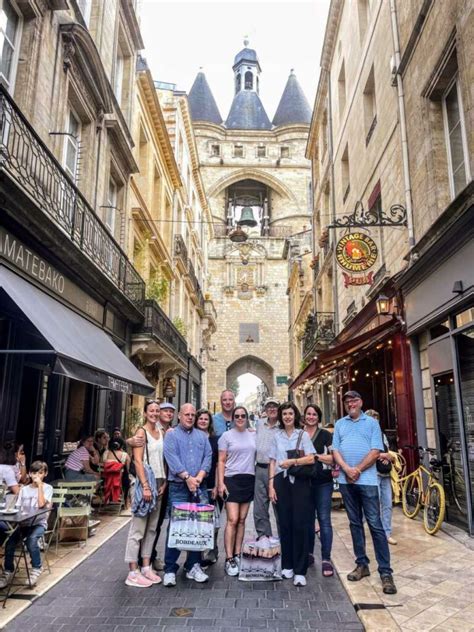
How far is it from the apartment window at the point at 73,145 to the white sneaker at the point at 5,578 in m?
7.31

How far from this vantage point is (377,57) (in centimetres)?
1158

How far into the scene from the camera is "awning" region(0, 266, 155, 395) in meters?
5.34

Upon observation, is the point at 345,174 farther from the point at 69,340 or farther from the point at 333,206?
the point at 69,340

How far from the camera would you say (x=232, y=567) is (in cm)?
480

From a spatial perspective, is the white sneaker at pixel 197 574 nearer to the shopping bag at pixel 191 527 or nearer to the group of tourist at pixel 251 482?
the group of tourist at pixel 251 482

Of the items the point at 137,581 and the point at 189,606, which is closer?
the point at 189,606

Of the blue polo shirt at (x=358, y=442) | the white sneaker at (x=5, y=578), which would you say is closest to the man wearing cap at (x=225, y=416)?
the blue polo shirt at (x=358, y=442)

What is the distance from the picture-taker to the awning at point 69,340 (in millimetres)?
5344

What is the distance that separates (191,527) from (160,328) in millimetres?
9889

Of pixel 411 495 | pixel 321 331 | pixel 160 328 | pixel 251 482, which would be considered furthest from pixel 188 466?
pixel 321 331

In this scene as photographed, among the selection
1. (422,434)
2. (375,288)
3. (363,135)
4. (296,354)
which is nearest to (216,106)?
(296,354)

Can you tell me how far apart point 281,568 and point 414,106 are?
7938mm

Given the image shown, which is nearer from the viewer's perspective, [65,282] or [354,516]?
[354,516]

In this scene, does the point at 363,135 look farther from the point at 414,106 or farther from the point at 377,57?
the point at 414,106
